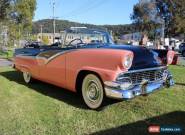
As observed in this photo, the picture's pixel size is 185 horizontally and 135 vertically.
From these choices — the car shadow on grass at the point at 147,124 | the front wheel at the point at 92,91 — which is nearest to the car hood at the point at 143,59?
the front wheel at the point at 92,91

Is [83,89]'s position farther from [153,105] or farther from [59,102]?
[153,105]

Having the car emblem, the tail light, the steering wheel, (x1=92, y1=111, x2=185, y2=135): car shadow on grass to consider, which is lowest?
(x1=92, y1=111, x2=185, y2=135): car shadow on grass

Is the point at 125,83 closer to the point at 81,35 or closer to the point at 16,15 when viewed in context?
the point at 81,35

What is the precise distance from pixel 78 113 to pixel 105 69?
94 centimetres

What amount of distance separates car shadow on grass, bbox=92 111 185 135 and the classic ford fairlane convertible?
2.01 feet

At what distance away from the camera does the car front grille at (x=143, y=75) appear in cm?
611

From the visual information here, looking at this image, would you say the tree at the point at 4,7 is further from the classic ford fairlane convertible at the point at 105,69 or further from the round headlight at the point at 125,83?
the round headlight at the point at 125,83

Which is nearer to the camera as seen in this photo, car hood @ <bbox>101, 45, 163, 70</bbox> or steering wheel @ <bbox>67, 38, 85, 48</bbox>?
car hood @ <bbox>101, 45, 163, 70</bbox>

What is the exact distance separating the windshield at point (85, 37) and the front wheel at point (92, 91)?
141 cm

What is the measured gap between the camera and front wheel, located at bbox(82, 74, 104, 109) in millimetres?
6486

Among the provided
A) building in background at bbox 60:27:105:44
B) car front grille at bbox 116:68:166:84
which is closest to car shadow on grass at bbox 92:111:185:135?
car front grille at bbox 116:68:166:84

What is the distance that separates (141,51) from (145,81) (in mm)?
573

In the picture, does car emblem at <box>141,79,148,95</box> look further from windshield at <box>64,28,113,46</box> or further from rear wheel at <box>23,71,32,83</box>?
rear wheel at <box>23,71,32,83</box>

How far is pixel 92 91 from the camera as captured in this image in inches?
264
